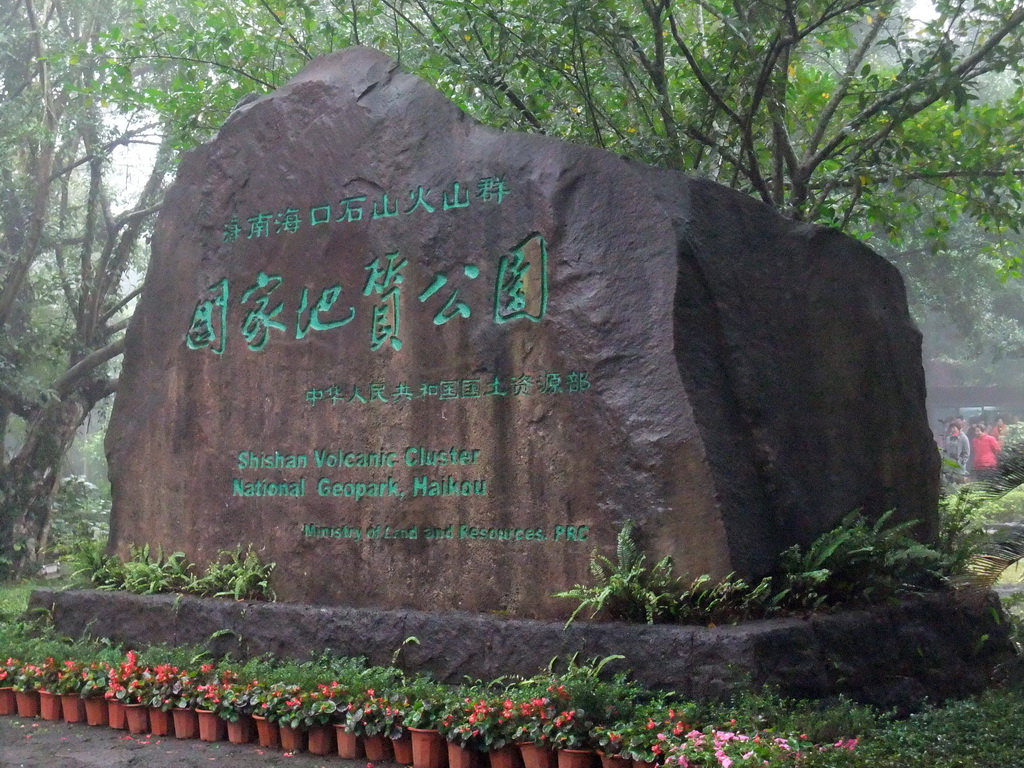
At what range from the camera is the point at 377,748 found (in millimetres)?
4945

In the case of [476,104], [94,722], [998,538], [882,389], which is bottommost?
[94,722]

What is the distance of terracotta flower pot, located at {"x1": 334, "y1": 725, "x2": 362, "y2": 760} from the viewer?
4.98 m

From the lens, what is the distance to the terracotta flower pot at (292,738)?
5152mm

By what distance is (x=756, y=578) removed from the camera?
4.93 m

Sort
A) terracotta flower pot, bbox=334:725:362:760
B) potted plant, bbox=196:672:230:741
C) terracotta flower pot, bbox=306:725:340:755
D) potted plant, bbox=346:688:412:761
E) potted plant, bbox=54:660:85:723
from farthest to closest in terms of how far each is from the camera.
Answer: potted plant, bbox=54:660:85:723, potted plant, bbox=196:672:230:741, terracotta flower pot, bbox=306:725:340:755, terracotta flower pot, bbox=334:725:362:760, potted plant, bbox=346:688:412:761

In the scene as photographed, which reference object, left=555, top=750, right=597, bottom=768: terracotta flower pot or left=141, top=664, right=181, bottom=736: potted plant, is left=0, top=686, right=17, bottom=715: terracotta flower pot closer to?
left=141, top=664, right=181, bottom=736: potted plant

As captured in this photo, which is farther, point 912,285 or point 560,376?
point 912,285

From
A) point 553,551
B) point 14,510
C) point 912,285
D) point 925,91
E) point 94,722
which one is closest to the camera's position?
point 553,551

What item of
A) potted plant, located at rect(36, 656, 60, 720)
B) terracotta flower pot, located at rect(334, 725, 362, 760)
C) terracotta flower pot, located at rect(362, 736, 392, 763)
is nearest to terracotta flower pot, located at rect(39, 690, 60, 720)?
potted plant, located at rect(36, 656, 60, 720)

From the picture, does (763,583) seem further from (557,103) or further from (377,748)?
(557,103)

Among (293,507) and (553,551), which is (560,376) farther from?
(293,507)

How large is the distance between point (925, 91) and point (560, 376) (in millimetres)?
3657

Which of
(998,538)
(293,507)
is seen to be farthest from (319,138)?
(998,538)

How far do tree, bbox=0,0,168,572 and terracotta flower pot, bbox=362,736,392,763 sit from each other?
28.5 feet
